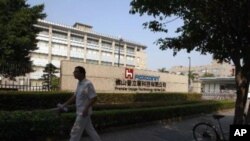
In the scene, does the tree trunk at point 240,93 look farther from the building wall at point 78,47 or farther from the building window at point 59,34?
the building window at point 59,34

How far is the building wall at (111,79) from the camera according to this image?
79.0 ft

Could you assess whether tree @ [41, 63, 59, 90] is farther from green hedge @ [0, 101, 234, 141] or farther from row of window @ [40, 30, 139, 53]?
row of window @ [40, 30, 139, 53]

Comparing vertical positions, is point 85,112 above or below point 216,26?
below

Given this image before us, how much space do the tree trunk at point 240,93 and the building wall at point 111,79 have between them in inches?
537

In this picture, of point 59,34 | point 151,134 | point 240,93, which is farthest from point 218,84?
point 240,93

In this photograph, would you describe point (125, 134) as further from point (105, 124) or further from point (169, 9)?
point (169, 9)

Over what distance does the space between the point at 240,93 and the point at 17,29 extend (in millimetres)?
27030

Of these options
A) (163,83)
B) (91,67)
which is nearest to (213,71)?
(163,83)

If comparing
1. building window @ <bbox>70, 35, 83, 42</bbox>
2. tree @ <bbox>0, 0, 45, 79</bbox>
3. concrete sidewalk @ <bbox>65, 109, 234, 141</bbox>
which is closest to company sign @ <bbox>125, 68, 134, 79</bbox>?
tree @ <bbox>0, 0, 45, 79</bbox>

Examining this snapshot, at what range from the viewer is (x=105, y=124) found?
12375mm

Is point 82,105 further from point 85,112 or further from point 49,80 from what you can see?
point 49,80

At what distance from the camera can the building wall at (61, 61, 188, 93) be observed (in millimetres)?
24094

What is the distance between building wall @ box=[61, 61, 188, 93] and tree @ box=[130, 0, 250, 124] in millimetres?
11927

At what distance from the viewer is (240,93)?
12.1 metres
